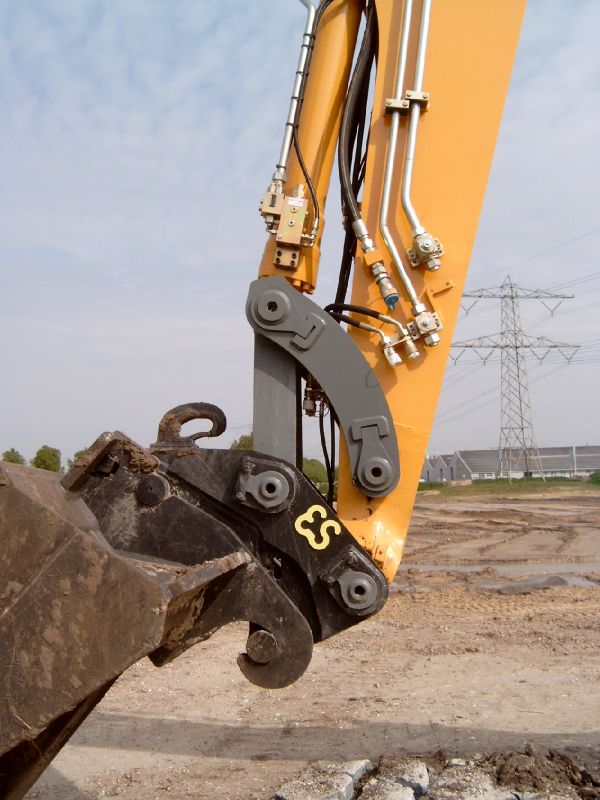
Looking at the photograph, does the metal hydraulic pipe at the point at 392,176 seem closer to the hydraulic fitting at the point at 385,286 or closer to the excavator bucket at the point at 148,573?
the hydraulic fitting at the point at 385,286

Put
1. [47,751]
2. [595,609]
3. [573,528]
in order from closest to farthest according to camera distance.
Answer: [47,751], [595,609], [573,528]

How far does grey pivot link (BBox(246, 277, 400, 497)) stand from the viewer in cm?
286

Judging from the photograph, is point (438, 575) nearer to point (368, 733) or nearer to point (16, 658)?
point (368, 733)

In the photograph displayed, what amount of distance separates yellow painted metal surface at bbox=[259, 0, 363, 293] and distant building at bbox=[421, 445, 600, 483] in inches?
1977

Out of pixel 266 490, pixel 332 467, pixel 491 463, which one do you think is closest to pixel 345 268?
pixel 332 467

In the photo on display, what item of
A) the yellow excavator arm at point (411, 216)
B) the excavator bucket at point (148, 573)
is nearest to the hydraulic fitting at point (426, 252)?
the yellow excavator arm at point (411, 216)

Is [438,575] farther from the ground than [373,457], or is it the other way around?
[373,457]

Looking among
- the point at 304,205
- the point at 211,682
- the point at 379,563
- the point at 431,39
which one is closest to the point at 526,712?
the point at 211,682

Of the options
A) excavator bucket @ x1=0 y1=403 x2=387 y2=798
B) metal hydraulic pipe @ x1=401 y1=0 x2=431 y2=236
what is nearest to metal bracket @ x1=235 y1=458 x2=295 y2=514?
excavator bucket @ x1=0 y1=403 x2=387 y2=798

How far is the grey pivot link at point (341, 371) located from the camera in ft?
9.38

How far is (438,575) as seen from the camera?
11.4 meters

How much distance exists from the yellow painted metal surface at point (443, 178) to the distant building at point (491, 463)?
165 ft

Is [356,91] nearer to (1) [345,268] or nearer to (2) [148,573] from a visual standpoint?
(1) [345,268]

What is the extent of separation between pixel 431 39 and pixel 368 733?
159 inches
